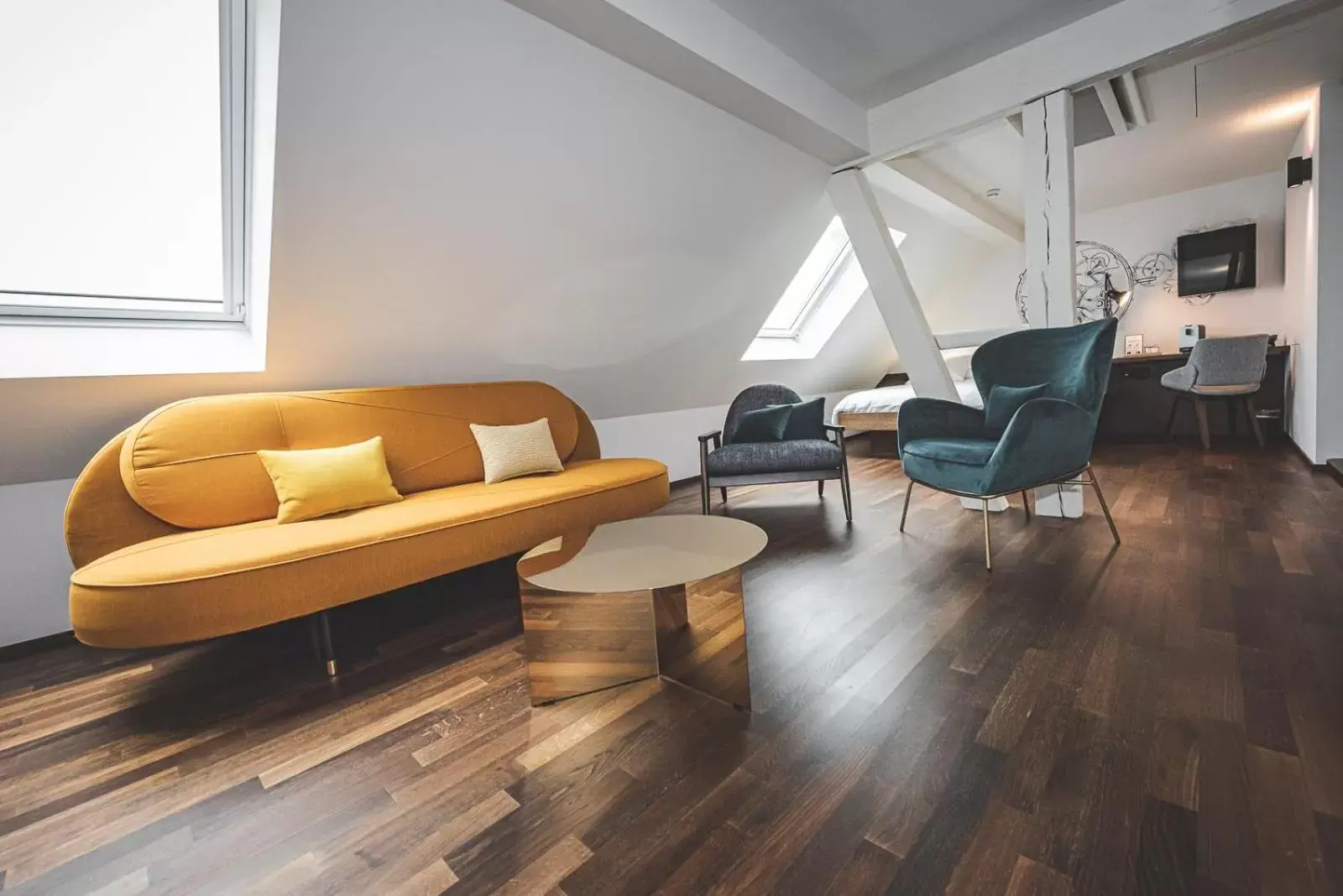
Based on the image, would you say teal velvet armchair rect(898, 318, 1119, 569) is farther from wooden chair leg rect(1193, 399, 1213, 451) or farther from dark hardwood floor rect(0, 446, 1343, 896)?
wooden chair leg rect(1193, 399, 1213, 451)

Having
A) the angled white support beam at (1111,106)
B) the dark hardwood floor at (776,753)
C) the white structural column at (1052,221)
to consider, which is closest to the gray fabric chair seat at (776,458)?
the dark hardwood floor at (776,753)

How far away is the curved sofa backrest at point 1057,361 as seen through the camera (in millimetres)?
2730

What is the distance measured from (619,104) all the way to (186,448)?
2308 millimetres

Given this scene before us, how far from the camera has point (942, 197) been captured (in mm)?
4754

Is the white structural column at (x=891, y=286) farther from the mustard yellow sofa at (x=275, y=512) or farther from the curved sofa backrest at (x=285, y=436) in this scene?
the curved sofa backrest at (x=285, y=436)

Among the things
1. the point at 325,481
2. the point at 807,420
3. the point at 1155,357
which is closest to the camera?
the point at 325,481

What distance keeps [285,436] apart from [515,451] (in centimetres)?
100

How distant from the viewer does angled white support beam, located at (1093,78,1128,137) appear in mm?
3195

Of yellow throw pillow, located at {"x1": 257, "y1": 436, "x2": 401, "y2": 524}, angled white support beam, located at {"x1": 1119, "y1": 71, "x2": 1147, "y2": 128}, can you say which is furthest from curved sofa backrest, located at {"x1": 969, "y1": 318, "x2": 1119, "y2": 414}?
yellow throw pillow, located at {"x1": 257, "y1": 436, "x2": 401, "y2": 524}

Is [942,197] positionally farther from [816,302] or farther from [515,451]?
[515,451]

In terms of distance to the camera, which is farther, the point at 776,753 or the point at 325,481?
the point at 325,481

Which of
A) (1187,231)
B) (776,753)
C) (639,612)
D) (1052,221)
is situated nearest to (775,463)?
(639,612)

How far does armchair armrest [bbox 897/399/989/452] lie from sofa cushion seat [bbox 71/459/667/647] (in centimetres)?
162

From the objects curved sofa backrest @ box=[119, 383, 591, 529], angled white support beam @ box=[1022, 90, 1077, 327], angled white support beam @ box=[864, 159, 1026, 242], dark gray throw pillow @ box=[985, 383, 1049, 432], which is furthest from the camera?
angled white support beam @ box=[864, 159, 1026, 242]
